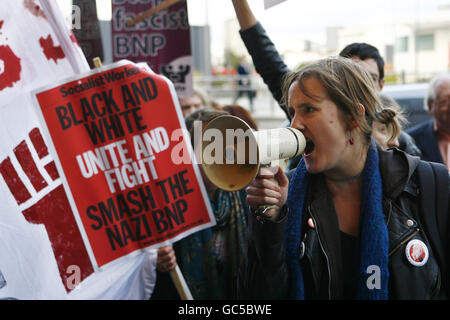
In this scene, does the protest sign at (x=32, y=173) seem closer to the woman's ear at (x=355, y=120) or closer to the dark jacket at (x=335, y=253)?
the dark jacket at (x=335, y=253)

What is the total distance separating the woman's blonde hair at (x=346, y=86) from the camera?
1654mm

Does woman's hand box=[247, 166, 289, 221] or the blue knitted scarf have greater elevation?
woman's hand box=[247, 166, 289, 221]

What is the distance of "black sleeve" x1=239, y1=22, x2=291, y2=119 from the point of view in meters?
2.23

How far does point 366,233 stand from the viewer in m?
1.66

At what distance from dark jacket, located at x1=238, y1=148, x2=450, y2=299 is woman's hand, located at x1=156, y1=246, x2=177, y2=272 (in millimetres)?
623

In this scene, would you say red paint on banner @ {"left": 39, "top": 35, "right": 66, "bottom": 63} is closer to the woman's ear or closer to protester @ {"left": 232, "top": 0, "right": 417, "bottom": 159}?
protester @ {"left": 232, "top": 0, "right": 417, "bottom": 159}

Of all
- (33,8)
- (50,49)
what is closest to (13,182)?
(50,49)

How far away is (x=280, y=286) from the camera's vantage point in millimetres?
1700

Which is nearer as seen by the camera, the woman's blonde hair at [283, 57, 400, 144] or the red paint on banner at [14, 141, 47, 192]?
the woman's blonde hair at [283, 57, 400, 144]

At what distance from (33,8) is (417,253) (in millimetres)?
1591

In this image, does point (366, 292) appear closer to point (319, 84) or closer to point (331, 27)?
point (319, 84)

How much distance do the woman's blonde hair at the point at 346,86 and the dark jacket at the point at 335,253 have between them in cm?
20

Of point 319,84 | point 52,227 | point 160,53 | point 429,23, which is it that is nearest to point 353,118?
point 319,84

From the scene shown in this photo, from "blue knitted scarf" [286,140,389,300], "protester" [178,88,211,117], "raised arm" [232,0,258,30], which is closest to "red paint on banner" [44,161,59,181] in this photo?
"blue knitted scarf" [286,140,389,300]
